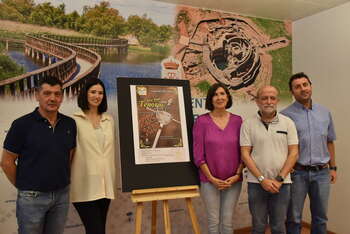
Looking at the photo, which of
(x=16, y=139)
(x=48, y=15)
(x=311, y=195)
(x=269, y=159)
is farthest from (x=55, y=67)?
(x=311, y=195)

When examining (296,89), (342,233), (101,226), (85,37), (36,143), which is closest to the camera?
(36,143)

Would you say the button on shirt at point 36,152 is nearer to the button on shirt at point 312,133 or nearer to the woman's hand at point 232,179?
the woman's hand at point 232,179

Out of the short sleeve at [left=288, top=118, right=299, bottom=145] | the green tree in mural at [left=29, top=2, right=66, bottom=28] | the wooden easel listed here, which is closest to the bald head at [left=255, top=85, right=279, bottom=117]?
the short sleeve at [left=288, top=118, right=299, bottom=145]

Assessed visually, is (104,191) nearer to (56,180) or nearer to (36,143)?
A: (56,180)

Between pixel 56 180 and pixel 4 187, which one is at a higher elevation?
pixel 56 180

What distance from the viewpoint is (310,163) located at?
2.45 m

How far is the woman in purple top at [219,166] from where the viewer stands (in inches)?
91.7

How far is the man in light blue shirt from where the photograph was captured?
2.47 m

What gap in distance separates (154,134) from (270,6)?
2.04 metres

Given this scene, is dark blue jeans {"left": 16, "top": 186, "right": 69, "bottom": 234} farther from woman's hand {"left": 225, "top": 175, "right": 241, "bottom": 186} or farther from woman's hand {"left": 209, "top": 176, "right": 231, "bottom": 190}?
woman's hand {"left": 225, "top": 175, "right": 241, "bottom": 186}

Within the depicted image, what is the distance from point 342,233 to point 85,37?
3.30 m

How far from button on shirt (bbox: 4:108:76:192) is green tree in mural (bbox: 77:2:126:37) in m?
1.25

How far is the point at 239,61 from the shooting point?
358cm

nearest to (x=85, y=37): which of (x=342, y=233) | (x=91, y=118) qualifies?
(x=91, y=118)
